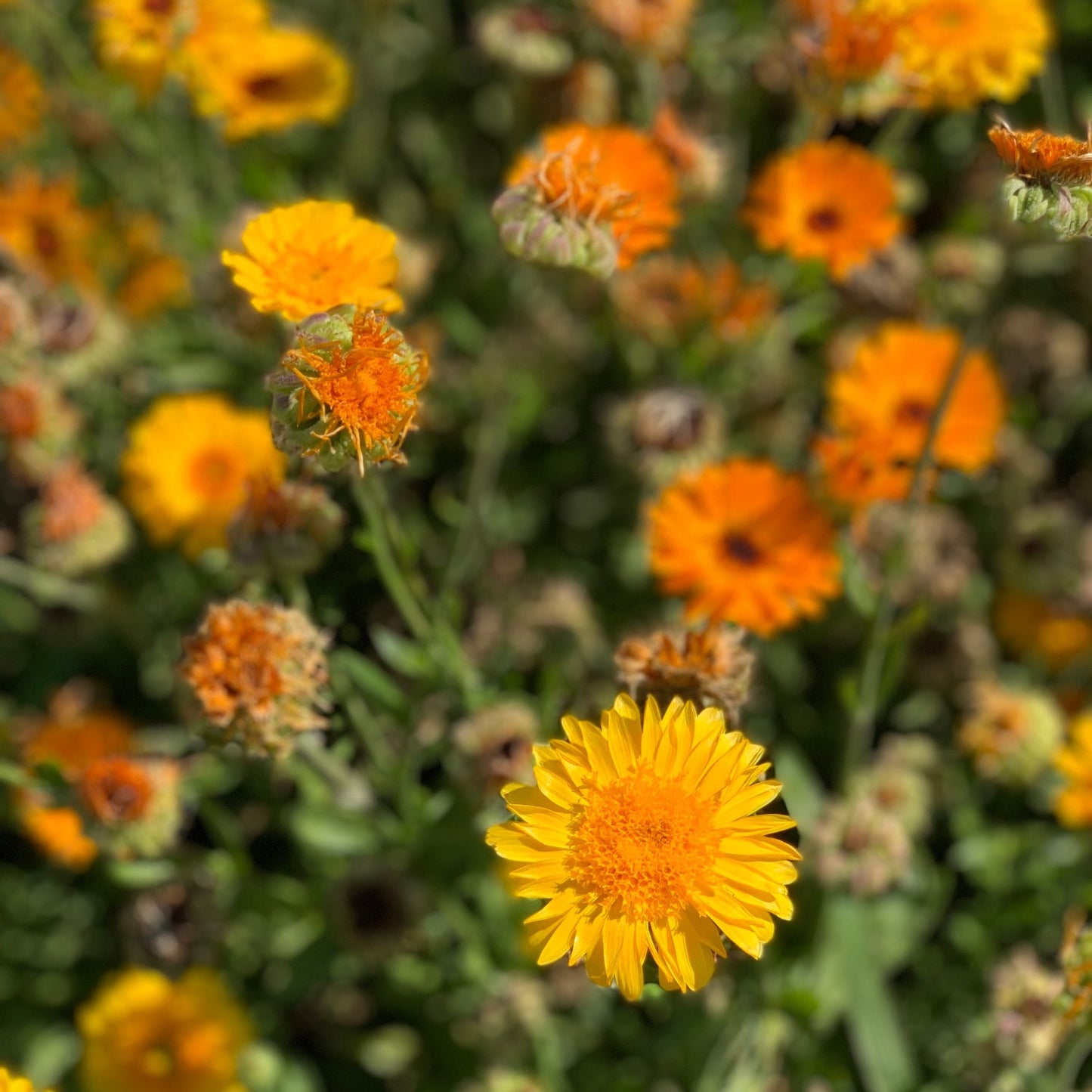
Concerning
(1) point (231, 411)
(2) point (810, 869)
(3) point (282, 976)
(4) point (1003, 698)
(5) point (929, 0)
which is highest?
(5) point (929, 0)

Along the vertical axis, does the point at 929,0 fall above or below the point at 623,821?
above

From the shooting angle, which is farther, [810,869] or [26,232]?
[26,232]

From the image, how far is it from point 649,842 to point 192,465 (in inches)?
92.2

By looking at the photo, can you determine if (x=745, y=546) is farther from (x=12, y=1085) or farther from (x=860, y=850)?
(x=12, y=1085)

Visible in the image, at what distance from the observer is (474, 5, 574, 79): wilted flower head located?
157 inches

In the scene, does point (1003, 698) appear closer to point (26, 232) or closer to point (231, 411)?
point (231, 411)

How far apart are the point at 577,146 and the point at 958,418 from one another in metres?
1.48

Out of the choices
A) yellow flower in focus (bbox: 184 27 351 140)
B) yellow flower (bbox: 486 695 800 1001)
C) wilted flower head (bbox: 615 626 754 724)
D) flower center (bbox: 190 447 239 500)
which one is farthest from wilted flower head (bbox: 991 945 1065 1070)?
yellow flower in focus (bbox: 184 27 351 140)

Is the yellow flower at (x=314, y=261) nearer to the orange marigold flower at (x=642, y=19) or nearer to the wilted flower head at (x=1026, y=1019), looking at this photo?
the orange marigold flower at (x=642, y=19)

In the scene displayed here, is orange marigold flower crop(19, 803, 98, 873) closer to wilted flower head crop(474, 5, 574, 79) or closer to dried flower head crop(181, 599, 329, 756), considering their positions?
dried flower head crop(181, 599, 329, 756)

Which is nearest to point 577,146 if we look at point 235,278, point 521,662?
point 235,278

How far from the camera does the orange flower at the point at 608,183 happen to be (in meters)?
2.63

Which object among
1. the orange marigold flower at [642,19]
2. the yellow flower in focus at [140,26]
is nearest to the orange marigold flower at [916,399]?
the orange marigold flower at [642,19]

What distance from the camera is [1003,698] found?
373cm
